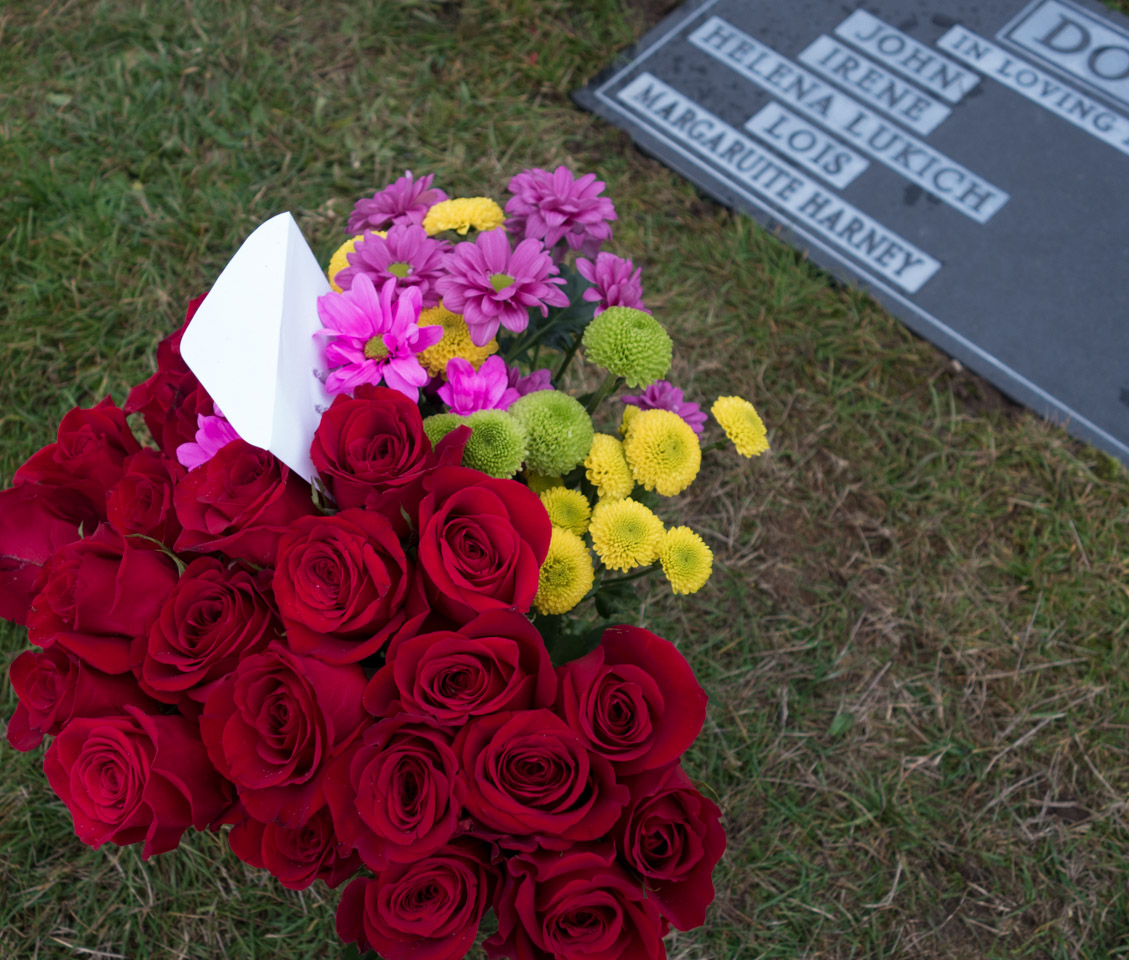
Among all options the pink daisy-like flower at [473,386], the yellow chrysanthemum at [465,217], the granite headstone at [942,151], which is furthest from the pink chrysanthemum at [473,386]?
the granite headstone at [942,151]

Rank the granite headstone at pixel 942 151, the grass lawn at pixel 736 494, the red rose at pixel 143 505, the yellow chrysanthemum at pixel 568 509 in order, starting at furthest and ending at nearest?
the granite headstone at pixel 942 151, the grass lawn at pixel 736 494, the yellow chrysanthemum at pixel 568 509, the red rose at pixel 143 505

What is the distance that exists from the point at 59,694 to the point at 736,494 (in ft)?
4.50

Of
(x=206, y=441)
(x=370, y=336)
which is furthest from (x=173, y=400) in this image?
(x=370, y=336)

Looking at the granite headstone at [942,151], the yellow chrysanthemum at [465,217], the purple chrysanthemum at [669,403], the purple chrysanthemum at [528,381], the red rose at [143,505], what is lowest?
the granite headstone at [942,151]

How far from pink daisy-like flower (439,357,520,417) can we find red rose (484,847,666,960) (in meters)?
0.44

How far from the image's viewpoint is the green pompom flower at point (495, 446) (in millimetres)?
892

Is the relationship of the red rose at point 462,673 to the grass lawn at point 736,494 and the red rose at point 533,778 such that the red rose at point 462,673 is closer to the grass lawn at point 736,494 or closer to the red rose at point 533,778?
the red rose at point 533,778

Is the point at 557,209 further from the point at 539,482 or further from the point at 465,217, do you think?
the point at 539,482

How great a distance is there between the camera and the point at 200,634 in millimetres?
797

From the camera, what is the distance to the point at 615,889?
2.47ft

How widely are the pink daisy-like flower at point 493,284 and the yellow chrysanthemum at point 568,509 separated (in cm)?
18

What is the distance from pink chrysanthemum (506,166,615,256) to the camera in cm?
107

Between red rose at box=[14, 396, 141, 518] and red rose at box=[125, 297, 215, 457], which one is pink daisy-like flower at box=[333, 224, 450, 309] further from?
red rose at box=[14, 396, 141, 518]

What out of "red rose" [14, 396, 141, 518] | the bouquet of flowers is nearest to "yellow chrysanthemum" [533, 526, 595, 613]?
the bouquet of flowers
